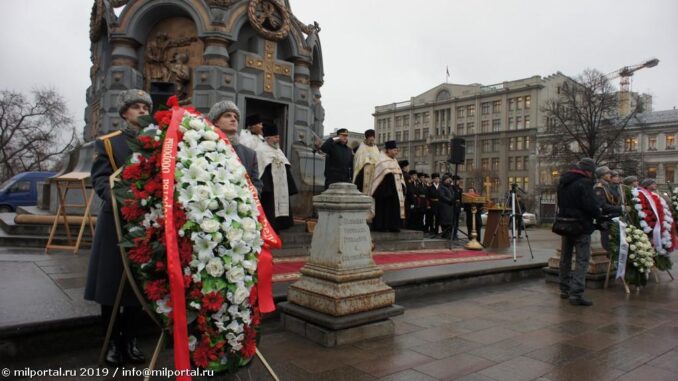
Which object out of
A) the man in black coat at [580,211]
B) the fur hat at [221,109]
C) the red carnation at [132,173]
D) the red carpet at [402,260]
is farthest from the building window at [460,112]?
the red carnation at [132,173]

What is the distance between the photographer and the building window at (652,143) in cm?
5888

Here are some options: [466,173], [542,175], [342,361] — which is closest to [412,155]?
[466,173]

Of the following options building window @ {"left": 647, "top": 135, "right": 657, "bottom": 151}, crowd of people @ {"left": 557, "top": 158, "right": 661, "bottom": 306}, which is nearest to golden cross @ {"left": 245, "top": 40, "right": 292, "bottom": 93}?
crowd of people @ {"left": 557, "top": 158, "right": 661, "bottom": 306}

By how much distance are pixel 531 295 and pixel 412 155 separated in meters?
84.9

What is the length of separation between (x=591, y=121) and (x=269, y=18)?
111 feet

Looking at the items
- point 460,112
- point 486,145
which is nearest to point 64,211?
point 486,145

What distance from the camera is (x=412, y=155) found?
90.9 meters

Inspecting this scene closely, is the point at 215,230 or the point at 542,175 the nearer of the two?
the point at 215,230

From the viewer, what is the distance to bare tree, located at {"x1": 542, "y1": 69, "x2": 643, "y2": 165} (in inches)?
1426

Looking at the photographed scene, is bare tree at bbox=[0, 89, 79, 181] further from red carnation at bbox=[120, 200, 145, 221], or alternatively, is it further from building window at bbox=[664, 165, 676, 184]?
building window at bbox=[664, 165, 676, 184]

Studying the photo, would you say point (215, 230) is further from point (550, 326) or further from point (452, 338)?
point (550, 326)

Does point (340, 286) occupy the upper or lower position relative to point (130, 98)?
lower

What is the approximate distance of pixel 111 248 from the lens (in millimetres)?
3465

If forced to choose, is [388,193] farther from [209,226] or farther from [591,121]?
[591,121]
